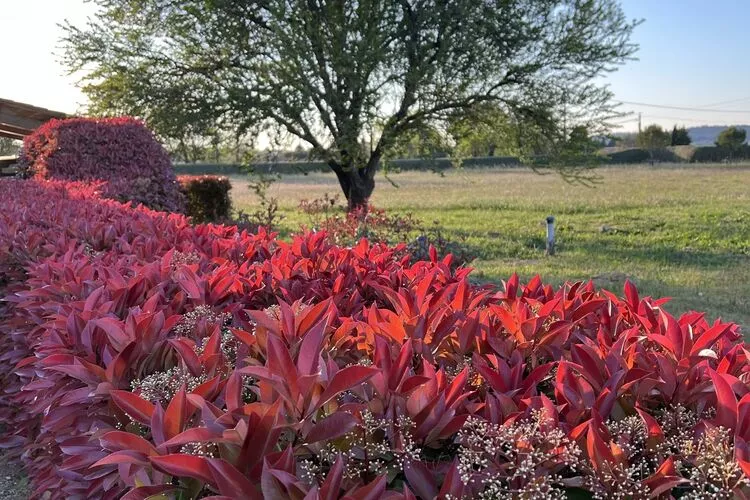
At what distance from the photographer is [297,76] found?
38.2 feet

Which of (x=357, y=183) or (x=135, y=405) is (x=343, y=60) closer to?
(x=357, y=183)

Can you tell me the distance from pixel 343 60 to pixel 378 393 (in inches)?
422

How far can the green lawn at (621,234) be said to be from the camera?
873 centimetres

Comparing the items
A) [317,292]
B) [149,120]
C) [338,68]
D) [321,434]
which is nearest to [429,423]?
[321,434]

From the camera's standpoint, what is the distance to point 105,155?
9.40 meters

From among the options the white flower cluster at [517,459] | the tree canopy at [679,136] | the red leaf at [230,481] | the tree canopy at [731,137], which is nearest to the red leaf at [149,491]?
the red leaf at [230,481]

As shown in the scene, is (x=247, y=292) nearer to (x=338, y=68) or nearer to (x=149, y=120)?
(x=338, y=68)

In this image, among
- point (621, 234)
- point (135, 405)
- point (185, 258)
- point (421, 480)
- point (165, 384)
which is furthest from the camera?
point (621, 234)

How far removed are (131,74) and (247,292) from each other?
12.0m

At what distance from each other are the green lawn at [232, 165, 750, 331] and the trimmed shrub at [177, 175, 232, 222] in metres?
1.96

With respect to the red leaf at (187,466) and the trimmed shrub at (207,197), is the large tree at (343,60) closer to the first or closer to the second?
the trimmed shrub at (207,197)

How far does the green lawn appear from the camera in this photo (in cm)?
873

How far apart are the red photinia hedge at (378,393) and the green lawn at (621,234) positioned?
5.84m

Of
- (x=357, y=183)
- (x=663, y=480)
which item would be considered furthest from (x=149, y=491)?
(x=357, y=183)
